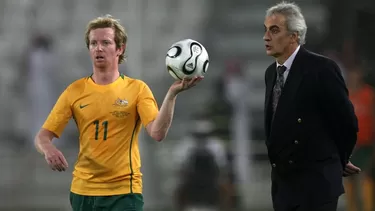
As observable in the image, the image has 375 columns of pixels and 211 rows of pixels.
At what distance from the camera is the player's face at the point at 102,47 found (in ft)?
22.5

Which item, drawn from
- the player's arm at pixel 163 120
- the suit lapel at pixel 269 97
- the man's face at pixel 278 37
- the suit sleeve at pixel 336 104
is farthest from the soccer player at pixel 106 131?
the suit sleeve at pixel 336 104

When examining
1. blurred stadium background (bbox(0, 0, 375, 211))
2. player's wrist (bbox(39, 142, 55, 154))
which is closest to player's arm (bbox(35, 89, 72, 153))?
player's wrist (bbox(39, 142, 55, 154))

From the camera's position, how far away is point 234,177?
556 inches

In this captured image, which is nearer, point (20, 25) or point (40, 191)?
point (40, 191)

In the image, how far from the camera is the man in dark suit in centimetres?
666

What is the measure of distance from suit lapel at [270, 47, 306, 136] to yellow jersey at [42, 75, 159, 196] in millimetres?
751

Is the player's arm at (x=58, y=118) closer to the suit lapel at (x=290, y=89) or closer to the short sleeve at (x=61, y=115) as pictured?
the short sleeve at (x=61, y=115)

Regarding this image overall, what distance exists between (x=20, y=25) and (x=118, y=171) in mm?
11705

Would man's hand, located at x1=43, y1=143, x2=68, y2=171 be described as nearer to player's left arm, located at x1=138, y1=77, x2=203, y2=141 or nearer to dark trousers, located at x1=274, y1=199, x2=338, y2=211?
player's left arm, located at x1=138, y1=77, x2=203, y2=141

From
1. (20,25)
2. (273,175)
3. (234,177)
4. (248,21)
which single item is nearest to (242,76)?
(234,177)

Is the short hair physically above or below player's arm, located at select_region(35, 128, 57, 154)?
above

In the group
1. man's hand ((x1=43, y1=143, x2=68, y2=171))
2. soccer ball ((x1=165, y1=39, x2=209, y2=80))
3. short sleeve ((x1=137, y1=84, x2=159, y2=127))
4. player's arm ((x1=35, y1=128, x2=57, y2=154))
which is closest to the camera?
soccer ball ((x1=165, y1=39, x2=209, y2=80))

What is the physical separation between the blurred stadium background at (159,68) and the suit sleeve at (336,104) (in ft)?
24.4

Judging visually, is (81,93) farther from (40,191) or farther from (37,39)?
(37,39)
